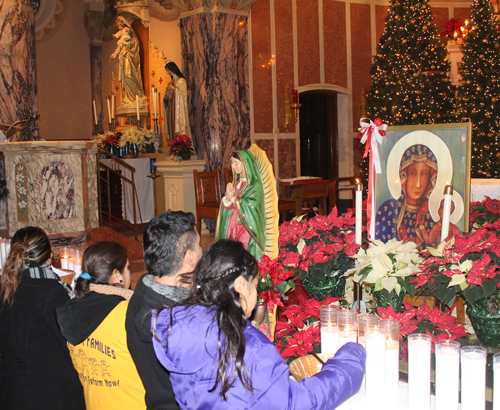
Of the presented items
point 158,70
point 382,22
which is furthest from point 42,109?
point 382,22

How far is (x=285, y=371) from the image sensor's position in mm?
1407

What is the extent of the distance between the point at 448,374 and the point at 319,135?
12510mm

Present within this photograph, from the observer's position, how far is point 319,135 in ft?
45.2

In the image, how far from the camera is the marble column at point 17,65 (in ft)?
23.4

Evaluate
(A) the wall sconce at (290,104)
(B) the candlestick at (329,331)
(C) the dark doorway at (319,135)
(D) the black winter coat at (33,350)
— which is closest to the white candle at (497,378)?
(B) the candlestick at (329,331)

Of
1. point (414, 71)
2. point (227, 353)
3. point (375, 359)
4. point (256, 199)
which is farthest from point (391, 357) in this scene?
point (414, 71)

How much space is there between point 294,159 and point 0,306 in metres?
10.3

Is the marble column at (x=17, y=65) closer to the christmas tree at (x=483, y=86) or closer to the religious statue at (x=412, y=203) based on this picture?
the religious statue at (x=412, y=203)

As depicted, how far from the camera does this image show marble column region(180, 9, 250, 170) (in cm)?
1009

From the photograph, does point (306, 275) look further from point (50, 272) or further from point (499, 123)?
point (499, 123)

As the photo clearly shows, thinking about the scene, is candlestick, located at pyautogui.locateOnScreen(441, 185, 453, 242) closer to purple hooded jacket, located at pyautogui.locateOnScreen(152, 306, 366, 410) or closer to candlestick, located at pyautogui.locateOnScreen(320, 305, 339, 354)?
candlestick, located at pyautogui.locateOnScreen(320, 305, 339, 354)

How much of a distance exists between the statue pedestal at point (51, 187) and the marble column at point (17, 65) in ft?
3.28

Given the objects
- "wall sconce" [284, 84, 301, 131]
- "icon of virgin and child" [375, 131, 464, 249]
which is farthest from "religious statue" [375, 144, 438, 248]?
"wall sconce" [284, 84, 301, 131]

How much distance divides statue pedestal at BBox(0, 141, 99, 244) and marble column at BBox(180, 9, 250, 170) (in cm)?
351
